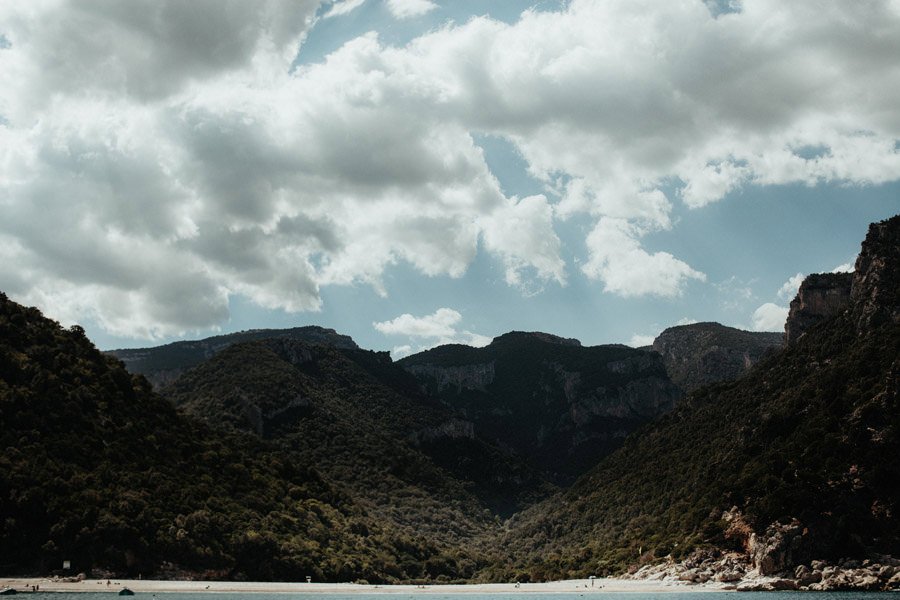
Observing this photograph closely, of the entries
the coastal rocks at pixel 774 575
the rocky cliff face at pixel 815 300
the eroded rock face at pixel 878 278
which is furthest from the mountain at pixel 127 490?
the rocky cliff face at pixel 815 300

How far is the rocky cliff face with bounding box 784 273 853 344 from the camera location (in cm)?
17506

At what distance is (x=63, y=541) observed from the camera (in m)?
93.8

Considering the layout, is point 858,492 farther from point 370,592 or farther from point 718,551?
point 370,592

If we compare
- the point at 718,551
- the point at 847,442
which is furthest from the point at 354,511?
the point at 847,442

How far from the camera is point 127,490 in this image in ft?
336

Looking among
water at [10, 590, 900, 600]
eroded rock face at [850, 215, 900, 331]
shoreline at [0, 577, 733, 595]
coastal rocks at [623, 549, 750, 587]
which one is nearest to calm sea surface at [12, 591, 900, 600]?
water at [10, 590, 900, 600]

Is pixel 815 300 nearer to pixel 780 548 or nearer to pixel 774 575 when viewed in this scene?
pixel 780 548

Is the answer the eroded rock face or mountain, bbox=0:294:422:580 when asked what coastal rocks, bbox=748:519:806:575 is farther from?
mountain, bbox=0:294:422:580

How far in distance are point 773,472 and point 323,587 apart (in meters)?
63.4

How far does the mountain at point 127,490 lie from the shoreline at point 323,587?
12.0 feet

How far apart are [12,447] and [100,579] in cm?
1886

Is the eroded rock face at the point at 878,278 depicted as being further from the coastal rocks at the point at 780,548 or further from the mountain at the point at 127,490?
the mountain at the point at 127,490

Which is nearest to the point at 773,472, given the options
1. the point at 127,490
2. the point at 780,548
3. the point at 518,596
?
the point at 780,548

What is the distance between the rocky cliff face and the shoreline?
87.1 metres
